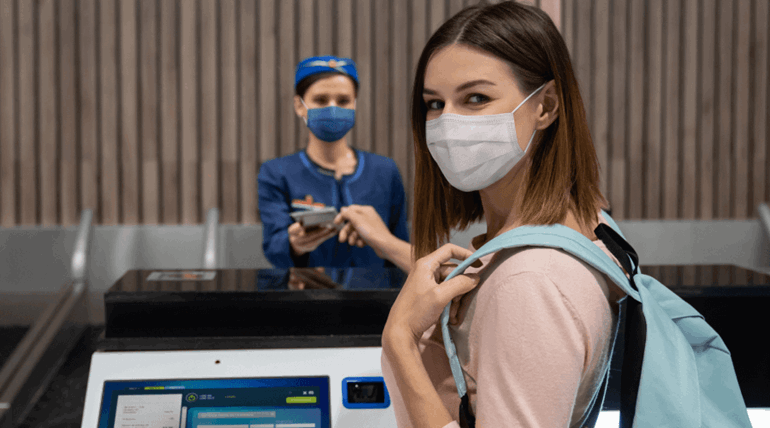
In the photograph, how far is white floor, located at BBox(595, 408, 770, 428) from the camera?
1.12 metres

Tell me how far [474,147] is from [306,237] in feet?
4.83

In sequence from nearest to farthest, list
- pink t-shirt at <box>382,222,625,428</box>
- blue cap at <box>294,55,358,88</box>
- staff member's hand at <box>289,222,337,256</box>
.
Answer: pink t-shirt at <box>382,222,625,428</box> → staff member's hand at <box>289,222,337,256</box> → blue cap at <box>294,55,358,88</box>

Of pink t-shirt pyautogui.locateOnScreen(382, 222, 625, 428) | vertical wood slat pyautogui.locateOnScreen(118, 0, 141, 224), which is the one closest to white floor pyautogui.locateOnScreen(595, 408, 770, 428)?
pink t-shirt pyautogui.locateOnScreen(382, 222, 625, 428)

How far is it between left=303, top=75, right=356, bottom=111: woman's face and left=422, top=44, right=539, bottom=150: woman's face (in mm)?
1689

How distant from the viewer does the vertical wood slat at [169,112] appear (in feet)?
14.8

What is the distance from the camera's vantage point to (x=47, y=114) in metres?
4.48

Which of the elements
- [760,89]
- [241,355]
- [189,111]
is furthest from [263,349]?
[760,89]

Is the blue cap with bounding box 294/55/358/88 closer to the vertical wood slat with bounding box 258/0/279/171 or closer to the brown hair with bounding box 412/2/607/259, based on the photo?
the brown hair with bounding box 412/2/607/259

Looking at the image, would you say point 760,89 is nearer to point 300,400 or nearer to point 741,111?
point 741,111

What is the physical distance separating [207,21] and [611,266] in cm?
438

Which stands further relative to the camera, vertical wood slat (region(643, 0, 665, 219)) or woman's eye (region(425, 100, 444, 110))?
vertical wood slat (region(643, 0, 665, 219))

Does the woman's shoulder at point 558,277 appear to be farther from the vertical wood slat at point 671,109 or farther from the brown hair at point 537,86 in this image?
the vertical wood slat at point 671,109

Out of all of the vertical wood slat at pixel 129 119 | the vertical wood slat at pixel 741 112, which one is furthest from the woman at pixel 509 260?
the vertical wood slat at pixel 741 112

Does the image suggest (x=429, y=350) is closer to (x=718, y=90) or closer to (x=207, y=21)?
(x=207, y=21)
